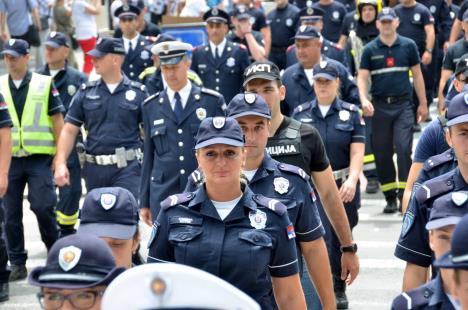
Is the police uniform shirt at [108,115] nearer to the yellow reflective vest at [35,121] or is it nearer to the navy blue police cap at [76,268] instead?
the yellow reflective vest at [35,121]

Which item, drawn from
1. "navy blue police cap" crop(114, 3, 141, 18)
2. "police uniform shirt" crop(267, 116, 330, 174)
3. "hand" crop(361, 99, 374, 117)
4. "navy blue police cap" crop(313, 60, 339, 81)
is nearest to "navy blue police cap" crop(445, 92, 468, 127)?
"police uniform shirt" crop(267, 116, 330, 174)

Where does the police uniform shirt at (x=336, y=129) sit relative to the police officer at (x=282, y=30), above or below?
above

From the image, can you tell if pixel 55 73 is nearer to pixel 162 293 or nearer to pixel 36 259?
pixel 36 259

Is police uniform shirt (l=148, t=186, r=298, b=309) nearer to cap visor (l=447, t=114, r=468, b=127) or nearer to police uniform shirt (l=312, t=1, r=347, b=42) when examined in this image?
cap visor (l=447, t=114, r=468, b=127)

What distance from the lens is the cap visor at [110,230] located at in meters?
5.29

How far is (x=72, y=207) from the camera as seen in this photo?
37.5 ft

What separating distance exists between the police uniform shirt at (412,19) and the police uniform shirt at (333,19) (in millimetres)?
1729

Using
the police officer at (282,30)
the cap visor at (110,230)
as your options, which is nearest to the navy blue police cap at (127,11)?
the police officer at (282,30)

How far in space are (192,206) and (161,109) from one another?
4.04 metres

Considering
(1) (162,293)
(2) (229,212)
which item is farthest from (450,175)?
(1) (162,293)

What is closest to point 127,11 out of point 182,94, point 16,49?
point 16,49

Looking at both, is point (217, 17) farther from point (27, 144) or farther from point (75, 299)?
point (75, 299)

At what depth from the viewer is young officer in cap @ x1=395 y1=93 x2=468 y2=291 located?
5.54 meters

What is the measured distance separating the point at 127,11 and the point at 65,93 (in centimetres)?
382
